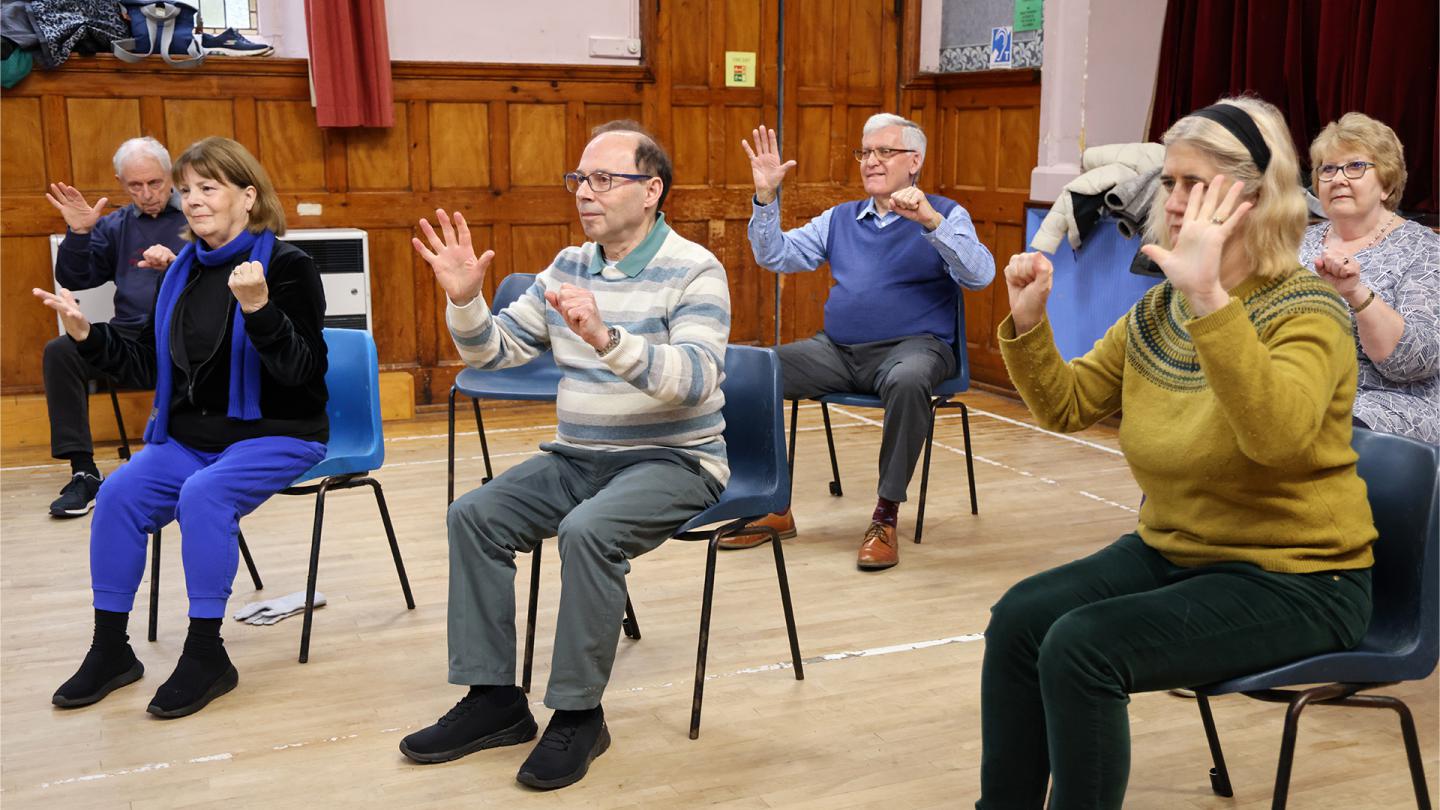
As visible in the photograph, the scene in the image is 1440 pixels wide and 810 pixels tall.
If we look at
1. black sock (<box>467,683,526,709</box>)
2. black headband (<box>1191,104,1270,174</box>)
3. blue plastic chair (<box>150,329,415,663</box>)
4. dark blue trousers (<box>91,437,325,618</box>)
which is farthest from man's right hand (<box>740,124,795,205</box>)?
black headband (<box>1191,104,1270,174</box>)

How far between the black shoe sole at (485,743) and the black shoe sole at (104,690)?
0.74 m

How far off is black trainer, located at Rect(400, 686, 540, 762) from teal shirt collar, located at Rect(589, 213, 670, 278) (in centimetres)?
85

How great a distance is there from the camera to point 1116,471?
4777 millimetres

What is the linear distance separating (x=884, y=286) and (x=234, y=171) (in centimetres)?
189

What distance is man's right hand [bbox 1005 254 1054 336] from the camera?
201cm

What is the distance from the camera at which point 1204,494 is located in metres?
1.92

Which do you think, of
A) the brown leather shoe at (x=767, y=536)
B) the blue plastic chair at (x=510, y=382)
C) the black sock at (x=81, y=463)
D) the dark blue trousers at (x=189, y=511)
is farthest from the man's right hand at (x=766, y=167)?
the black sock at (x=81, y=463)

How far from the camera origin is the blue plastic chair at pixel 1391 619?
1.83m

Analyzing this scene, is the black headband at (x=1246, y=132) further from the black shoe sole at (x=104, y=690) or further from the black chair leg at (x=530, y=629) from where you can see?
the black shoe sole at (x=104, y=690)

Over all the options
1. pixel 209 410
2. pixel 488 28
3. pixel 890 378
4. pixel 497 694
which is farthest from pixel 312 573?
pixel 488 28

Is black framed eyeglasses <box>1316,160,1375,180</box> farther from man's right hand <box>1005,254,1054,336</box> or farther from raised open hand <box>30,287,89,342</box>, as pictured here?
raised open hand <box>30,287,89,342</box>

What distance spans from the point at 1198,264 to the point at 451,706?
1.79 metres

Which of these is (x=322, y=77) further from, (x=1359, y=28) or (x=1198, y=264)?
(x=1198, y=264)

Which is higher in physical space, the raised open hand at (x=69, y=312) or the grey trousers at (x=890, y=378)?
the raised open hand at (x=69, y=312)
